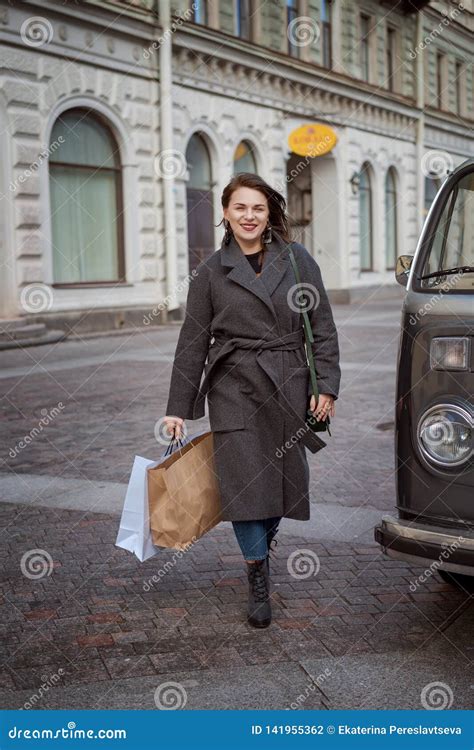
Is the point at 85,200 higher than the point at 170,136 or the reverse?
the reverse

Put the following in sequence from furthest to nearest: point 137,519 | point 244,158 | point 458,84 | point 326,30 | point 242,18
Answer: point 458,84 < point 326,30 < point 244,158 < point 242,18 < point 137,519

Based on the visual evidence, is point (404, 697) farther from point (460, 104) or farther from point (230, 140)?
point (460, 104)

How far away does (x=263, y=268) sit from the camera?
422 centimetres

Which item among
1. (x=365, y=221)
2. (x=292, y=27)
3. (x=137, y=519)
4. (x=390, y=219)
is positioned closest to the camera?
(x=137, y=519)

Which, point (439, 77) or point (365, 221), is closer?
point (365, 221)

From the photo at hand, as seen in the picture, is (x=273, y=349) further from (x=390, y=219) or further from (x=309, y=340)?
(x=390, y=219)

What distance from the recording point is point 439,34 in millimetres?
32938

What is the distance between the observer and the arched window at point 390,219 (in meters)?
31.0

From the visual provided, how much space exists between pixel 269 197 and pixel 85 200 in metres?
14.6

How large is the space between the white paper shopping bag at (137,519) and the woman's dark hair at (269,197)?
112 cm

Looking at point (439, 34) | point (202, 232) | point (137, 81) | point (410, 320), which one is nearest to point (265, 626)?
point (410, 320)

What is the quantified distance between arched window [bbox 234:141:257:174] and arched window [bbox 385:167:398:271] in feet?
27.1

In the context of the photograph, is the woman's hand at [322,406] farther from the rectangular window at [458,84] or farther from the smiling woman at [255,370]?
the rectangular window at [458,84]

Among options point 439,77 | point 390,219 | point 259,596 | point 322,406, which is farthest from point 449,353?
point 439,77
